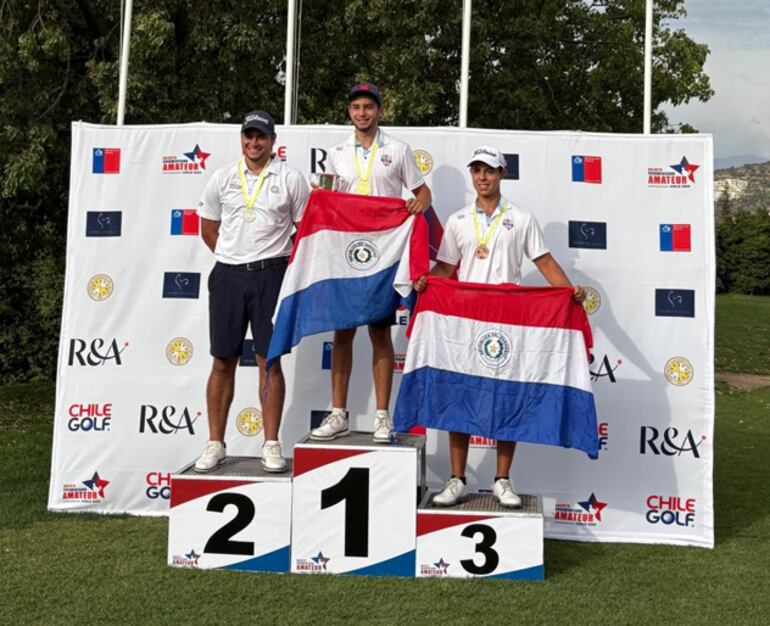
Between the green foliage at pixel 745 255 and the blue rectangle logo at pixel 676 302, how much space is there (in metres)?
28.6

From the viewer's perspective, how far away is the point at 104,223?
520cm

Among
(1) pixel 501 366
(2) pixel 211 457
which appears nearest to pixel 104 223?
(2) pixel 211 457

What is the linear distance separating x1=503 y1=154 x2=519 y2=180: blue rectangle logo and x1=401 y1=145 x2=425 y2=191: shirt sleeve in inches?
30.8

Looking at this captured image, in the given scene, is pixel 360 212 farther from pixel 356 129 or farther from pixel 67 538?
pixel 67 538

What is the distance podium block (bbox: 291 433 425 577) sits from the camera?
402 centimetres

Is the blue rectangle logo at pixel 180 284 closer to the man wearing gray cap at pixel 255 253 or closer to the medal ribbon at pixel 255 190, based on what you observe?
the man wearing gray cap at pixel 255 253

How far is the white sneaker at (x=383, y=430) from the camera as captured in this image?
4.17 meters

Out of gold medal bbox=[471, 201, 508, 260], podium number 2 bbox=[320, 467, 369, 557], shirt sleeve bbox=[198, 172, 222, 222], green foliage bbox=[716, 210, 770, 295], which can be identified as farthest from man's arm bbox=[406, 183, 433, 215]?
green foliage bbox=[716, 210, 770, 295]

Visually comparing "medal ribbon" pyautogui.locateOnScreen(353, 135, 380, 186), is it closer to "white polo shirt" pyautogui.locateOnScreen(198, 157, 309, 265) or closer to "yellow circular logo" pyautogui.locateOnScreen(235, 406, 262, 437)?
"white polo shirt" pyautogui.locateOnScreen(198, 157, 309, 265)

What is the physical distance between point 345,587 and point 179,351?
1933mm

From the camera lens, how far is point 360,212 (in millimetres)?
4332

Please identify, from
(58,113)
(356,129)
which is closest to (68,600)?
(356,129)

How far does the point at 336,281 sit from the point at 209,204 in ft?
2.55

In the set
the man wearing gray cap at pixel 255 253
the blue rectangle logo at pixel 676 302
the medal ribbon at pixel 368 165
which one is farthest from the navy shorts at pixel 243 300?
the blue rectangle logo at pixel 676 302
